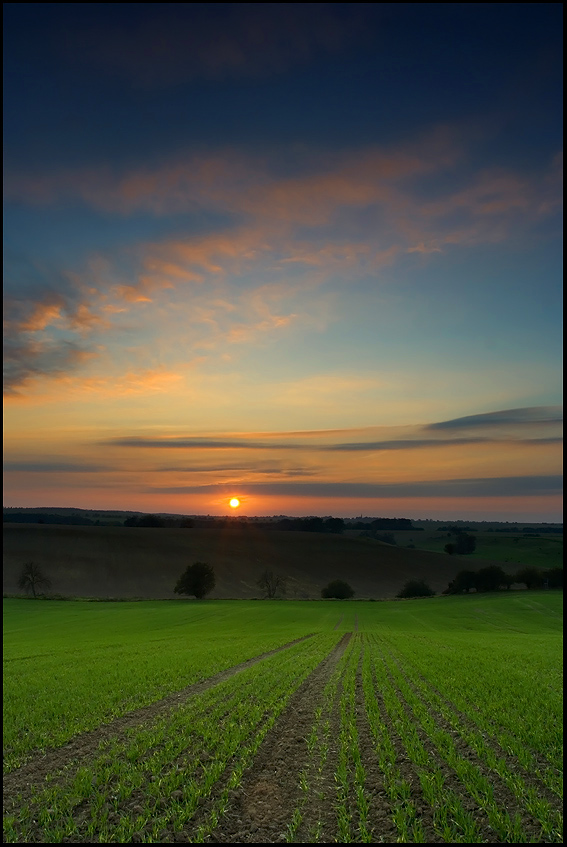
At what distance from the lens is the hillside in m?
138

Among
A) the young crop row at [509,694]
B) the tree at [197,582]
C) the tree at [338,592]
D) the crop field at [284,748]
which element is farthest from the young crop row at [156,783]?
the tree at [338,592]

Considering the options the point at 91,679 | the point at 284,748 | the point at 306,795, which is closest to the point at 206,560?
the point at 91,679

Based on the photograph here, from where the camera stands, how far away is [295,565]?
166 metres

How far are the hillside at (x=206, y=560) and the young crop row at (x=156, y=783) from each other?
11562cm

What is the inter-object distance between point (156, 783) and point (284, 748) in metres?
4.25

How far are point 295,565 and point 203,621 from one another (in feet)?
295

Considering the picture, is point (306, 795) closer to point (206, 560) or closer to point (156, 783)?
point (156, 783)

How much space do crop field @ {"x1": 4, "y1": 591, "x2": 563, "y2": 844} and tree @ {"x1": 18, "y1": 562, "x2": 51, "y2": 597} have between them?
100078 mm

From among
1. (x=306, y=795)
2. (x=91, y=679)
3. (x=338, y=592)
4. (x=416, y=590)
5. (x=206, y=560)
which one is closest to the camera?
(x=306, y=795)

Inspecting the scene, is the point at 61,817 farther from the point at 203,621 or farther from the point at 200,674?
the point at 203,621

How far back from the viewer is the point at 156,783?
1428 centimetres

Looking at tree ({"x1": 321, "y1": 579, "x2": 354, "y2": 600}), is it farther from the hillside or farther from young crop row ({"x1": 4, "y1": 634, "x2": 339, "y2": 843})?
young crop row ({"x1": 4, "y1": 634, "x2": 339, "y2": 843})

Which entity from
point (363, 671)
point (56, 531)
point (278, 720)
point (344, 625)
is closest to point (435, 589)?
point (344, 625)

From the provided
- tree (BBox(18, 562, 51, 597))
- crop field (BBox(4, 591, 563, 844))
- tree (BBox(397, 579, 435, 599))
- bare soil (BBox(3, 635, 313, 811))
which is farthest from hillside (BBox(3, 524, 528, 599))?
bare soil (BBox(3, 635, 313, 811))
